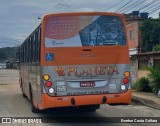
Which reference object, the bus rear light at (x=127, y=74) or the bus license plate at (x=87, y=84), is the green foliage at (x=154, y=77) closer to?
the bus rear light at (x=127, y=74)

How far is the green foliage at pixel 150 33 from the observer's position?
186 feet

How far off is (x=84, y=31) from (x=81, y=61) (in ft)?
2.93

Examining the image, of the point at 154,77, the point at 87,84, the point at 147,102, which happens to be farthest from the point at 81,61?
the point at 154,77

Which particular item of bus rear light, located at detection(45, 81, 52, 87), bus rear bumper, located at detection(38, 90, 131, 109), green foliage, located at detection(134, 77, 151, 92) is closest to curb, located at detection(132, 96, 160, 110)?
green foliage, located at detection(134, 77, 151, 92)

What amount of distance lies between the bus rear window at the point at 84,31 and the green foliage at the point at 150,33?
45651 millimetres

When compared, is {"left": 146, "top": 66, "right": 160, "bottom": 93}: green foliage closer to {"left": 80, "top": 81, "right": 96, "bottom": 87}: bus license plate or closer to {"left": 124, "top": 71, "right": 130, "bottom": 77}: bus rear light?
{"left": 124, "top": 71, "right": 130, "bottom": 77}: bus rear light

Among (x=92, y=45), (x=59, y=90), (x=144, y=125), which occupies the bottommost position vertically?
(x=144, y=125)

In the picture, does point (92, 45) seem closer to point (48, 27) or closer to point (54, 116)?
point (48, 27)

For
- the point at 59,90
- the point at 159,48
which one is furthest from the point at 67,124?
the point at 159,48

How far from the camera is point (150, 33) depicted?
57.4 m

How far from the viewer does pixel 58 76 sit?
11.0 metres

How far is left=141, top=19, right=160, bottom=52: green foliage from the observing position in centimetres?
5684

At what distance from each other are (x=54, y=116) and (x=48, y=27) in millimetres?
3581

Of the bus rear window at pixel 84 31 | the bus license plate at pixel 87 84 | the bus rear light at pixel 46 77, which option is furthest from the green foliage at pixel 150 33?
the bus rear light at pixel 46 77
